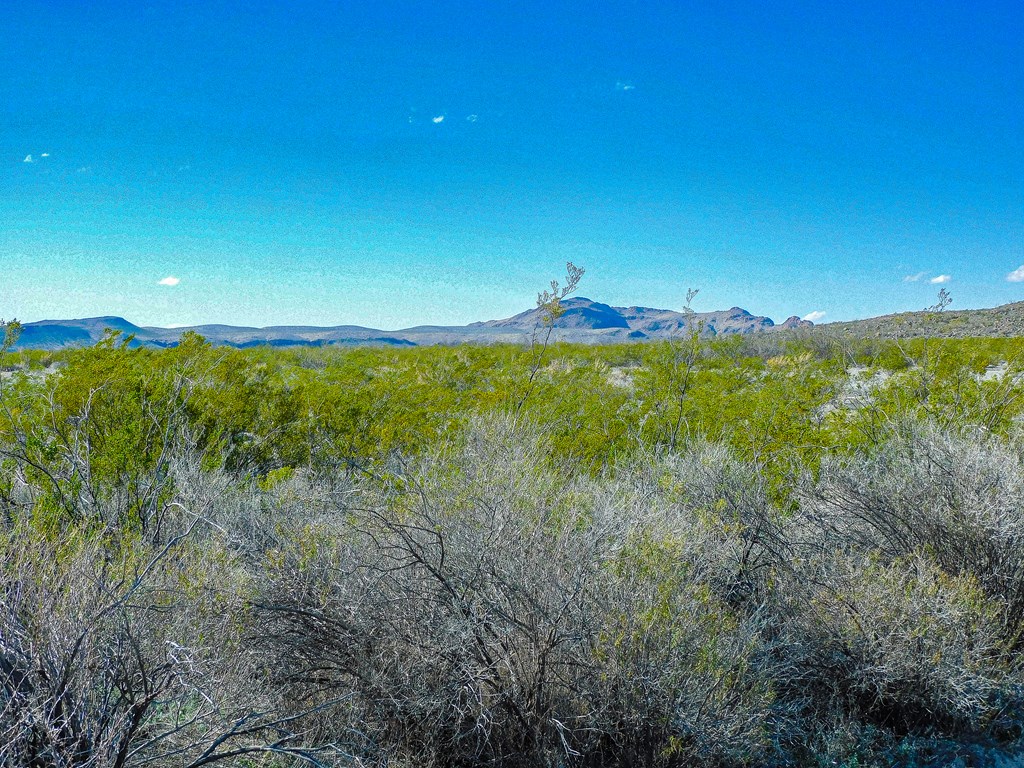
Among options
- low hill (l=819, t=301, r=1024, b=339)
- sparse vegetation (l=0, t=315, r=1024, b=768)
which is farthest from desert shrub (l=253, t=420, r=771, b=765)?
low hill (l=819, t=301, r=1024, b=339)

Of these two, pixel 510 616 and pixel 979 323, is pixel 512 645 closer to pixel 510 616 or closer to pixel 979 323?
pixel 510 616

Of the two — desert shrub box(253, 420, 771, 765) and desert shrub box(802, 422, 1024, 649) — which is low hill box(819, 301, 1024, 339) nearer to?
desert shrub box(802, 422, 1024, 649)

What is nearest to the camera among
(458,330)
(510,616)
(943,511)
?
(510,616)

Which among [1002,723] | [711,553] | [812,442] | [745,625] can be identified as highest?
[812,442]

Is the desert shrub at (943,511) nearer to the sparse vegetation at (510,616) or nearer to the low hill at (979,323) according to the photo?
the sparse vegetation at (510,616)

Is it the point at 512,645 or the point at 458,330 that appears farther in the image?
the point at 458,330

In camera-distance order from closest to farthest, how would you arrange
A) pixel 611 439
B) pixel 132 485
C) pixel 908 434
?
pixel 132 485, pixel 908 434, pixel 611 439

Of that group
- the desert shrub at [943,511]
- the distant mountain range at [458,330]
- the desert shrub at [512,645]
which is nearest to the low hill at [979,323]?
the distant mountain range at [458,330]

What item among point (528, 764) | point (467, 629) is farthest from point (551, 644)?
point (528, 764)

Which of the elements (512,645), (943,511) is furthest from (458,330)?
(512,645)

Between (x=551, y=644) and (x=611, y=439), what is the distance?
6.28 metres

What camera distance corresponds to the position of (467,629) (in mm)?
4090

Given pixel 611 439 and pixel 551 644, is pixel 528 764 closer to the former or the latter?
pixel 551 644

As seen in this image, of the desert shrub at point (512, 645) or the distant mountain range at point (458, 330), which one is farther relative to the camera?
the distant mountain range at point (458, 330)
